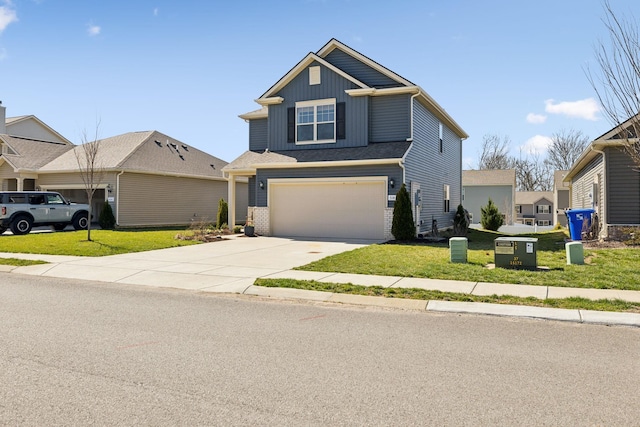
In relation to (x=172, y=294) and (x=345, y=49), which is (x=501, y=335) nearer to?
(x=172, y=294)

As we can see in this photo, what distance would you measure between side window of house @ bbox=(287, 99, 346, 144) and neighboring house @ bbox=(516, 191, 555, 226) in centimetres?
4893

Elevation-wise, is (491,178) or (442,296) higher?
(491,178)

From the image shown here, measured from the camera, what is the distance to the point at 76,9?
48.5 feet

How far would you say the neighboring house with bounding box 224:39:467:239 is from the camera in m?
19.1

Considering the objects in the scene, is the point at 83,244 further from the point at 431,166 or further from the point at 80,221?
the point at 431,166

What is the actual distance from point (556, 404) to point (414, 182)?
16.2m

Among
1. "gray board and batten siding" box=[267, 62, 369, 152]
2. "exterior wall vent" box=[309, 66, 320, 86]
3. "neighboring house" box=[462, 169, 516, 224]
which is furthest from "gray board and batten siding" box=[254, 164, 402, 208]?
"neighboring house" box=[462, 169, 516, 224]

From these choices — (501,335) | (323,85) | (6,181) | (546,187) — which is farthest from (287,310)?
(546,187)

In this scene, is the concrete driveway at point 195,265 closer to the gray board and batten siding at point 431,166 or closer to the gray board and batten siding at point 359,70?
the gray board and batten siding at point 431,166

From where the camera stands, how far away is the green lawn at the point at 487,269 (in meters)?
9.34

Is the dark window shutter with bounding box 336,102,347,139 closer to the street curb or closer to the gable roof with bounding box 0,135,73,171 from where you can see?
the street curb

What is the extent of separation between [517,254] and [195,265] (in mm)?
7918

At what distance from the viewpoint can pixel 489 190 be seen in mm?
49500

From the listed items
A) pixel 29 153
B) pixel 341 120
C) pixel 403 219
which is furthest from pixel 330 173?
pixel 29 153
